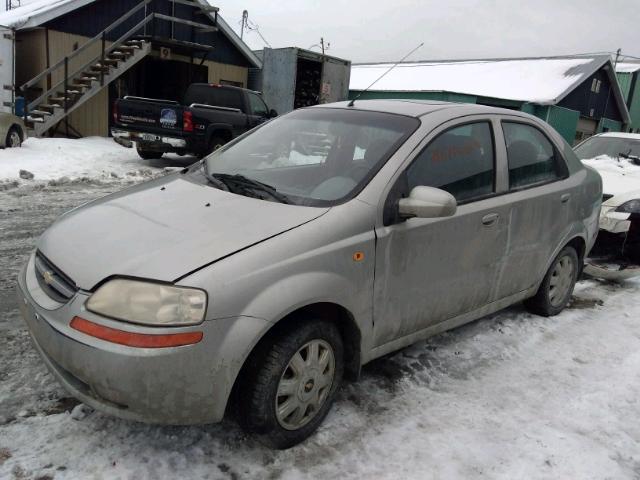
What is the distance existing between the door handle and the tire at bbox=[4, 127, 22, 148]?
11.0 meters

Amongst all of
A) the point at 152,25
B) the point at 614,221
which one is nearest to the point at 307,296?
the point at 614,221

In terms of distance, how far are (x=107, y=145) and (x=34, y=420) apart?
13260 mm

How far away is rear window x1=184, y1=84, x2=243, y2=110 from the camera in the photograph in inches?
508

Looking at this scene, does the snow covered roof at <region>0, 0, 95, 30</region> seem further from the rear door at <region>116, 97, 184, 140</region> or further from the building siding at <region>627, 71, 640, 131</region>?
the building siding at <region>627, 71, 640, 131</region>

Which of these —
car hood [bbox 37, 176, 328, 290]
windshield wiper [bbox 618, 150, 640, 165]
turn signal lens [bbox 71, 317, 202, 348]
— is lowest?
turn signal lens [bbox 71, 317, 202, 348]

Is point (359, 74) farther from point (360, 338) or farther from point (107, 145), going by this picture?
point (360, 338)

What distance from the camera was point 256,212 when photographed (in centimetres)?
271

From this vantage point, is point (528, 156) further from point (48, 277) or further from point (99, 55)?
point (99, 55)

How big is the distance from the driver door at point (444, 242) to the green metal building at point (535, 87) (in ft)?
66.2

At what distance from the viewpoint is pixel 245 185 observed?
3.09 metres

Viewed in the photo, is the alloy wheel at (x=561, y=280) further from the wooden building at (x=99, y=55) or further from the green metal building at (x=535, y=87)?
the green metal building at (x=535, y=87)

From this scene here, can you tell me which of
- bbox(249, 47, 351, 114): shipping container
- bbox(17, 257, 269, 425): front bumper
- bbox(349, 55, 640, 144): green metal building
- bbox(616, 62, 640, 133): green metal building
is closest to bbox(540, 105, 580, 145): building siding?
→ bbox(349, 55, 640, 144): green metal building

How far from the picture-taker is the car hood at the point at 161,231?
234 cm

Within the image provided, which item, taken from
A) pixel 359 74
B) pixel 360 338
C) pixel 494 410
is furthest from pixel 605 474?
pixel 359 74
